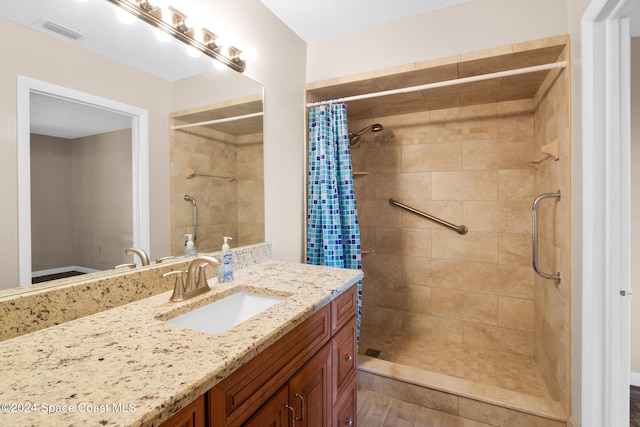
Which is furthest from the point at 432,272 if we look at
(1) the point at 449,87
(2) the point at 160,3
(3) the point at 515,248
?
(2) the point at 160,3

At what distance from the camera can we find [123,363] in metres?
0.62

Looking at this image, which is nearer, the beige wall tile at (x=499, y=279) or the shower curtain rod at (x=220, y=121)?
the shower curtain rod at (x=220, y=121)

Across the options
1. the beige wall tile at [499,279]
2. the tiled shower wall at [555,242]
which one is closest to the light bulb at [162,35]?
the tiled shower wall at [555,242]

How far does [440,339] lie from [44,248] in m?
2.67

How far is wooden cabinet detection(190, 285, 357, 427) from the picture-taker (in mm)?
689

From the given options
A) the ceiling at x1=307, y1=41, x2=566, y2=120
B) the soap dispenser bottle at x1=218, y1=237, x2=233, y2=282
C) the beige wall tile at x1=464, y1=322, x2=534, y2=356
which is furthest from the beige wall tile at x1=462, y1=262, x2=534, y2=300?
the soap dispenser bottle at x1=218, y1=237, x2=233, y2=282

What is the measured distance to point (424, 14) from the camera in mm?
1754

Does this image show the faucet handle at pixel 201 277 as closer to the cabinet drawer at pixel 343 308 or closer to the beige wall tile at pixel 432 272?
the cabinet drawer at pixel 343 308

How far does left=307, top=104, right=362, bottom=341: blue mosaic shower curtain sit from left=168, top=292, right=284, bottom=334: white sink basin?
0.77m

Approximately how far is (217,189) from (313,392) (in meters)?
1.01

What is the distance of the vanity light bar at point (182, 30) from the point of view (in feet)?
3.55

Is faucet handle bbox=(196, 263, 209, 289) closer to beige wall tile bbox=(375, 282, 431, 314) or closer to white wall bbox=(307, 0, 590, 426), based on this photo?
white wall bbox=(307, 0, 590, 426)

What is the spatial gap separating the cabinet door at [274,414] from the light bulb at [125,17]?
53.9 inches

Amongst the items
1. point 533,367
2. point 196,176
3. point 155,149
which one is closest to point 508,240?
point 533,367
